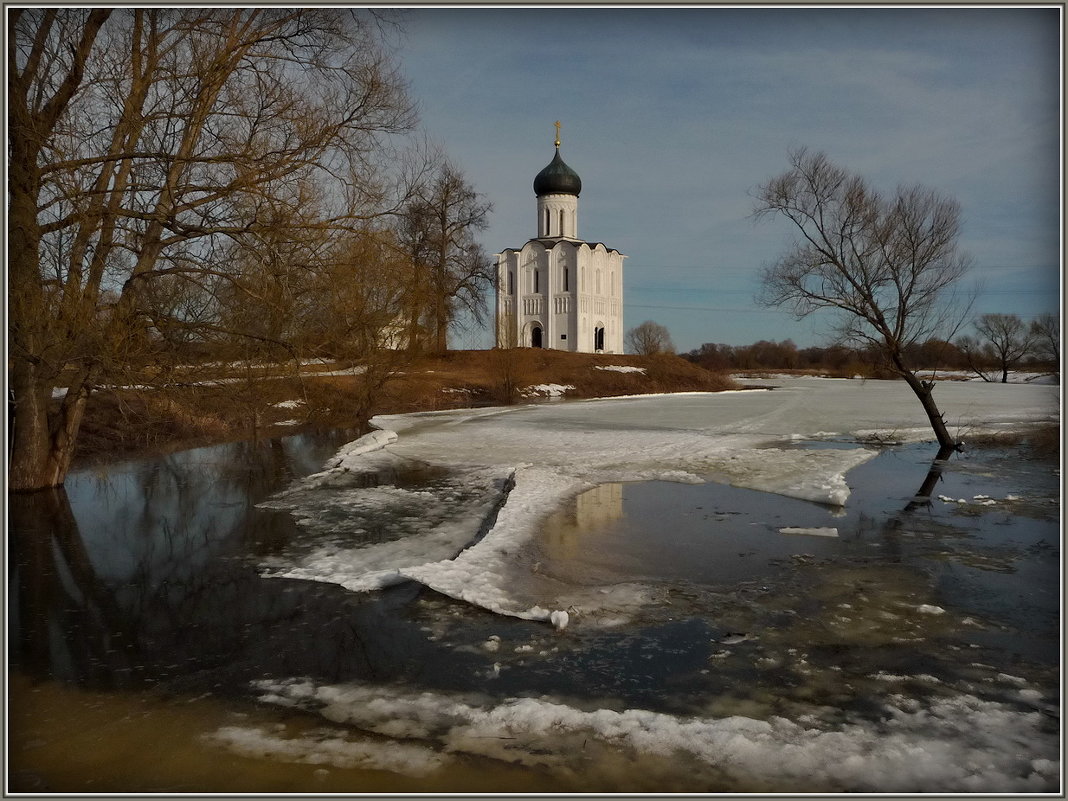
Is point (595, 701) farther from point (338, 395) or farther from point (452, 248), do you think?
point (452, 248)

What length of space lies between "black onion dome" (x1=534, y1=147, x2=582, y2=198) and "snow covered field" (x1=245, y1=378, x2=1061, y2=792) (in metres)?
44.6

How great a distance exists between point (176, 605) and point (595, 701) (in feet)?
11.7

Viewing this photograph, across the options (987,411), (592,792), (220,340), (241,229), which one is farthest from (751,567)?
(987,411)

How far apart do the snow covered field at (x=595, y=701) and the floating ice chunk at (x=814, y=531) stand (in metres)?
0.02

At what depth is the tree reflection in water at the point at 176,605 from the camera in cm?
473

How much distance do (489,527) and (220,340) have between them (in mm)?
5248

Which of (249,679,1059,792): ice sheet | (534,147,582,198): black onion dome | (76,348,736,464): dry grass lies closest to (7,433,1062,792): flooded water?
(249,679,1059,792): ice sheet

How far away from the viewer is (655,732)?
12.6 feet

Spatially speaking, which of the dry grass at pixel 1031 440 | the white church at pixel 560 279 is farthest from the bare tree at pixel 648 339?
the dry grass at pixel 1031 440

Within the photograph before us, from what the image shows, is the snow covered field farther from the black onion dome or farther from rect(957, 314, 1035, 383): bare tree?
the black onion dome

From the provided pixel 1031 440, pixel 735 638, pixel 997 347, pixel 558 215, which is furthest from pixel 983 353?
pixel 558 215

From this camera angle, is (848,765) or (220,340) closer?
(848,765)

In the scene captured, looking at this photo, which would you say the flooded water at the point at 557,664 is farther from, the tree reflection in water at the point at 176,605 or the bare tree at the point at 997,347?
the bare tree at the point at 997,347

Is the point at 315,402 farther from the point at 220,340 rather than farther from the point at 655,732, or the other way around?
the point at 655,732
